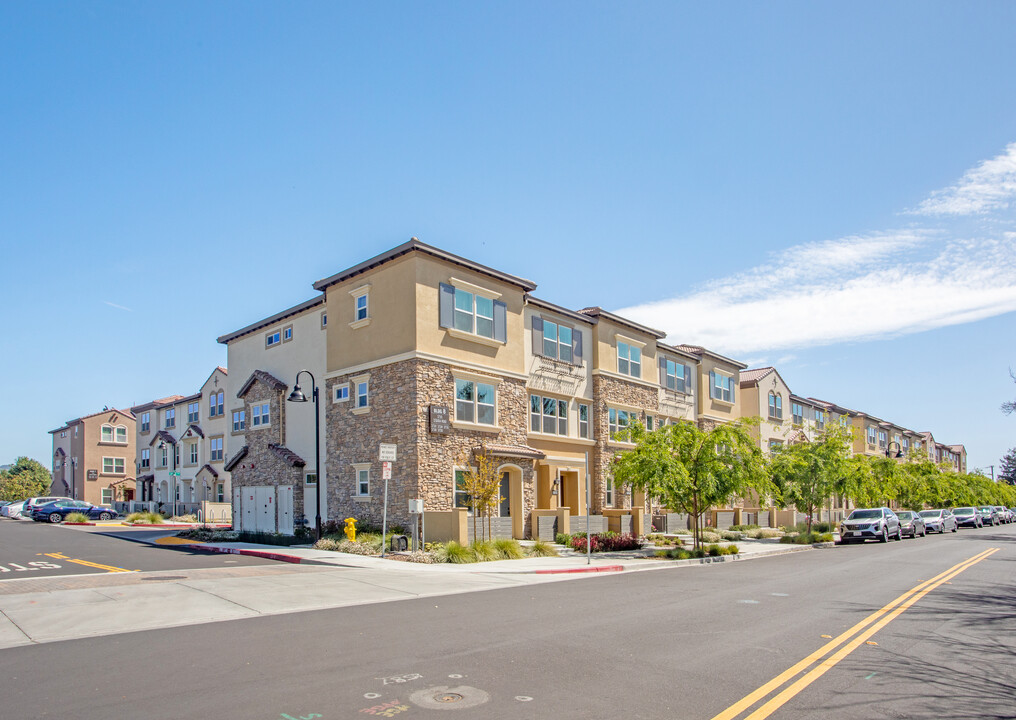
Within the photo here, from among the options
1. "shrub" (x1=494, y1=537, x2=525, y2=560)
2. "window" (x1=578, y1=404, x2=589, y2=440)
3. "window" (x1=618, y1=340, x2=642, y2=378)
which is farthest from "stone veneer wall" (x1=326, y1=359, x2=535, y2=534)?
"window" (x1=618, y1=340, x2=642, y2=378)

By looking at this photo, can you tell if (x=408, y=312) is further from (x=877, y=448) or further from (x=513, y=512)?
(x=877, y=448)

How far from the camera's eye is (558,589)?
15.9 m

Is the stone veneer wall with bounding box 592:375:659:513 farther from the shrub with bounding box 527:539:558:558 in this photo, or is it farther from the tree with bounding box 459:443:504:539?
the shrub with bounding box 527:539:558:558

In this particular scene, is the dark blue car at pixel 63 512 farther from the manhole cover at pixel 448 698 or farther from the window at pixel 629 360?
the manhole cover at pixel 448 698

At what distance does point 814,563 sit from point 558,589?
1104cm

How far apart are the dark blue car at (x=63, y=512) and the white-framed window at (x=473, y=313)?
1265 inches

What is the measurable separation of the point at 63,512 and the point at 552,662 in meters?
47.3

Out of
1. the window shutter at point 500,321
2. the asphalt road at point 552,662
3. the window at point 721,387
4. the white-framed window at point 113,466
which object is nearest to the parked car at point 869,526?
the window at point 721,387

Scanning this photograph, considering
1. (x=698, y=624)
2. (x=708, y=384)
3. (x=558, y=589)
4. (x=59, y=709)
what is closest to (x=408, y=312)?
(x=558, y=589)

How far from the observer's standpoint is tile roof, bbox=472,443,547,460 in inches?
1070

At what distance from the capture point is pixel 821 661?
8.62 m

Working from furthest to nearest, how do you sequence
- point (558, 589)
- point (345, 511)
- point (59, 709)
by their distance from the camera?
1. point (345, 511)
2. point (558, 589)
3. point (59, 709)

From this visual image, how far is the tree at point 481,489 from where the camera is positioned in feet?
81.9

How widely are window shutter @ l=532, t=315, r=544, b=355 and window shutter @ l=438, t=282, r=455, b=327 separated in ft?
16.8
